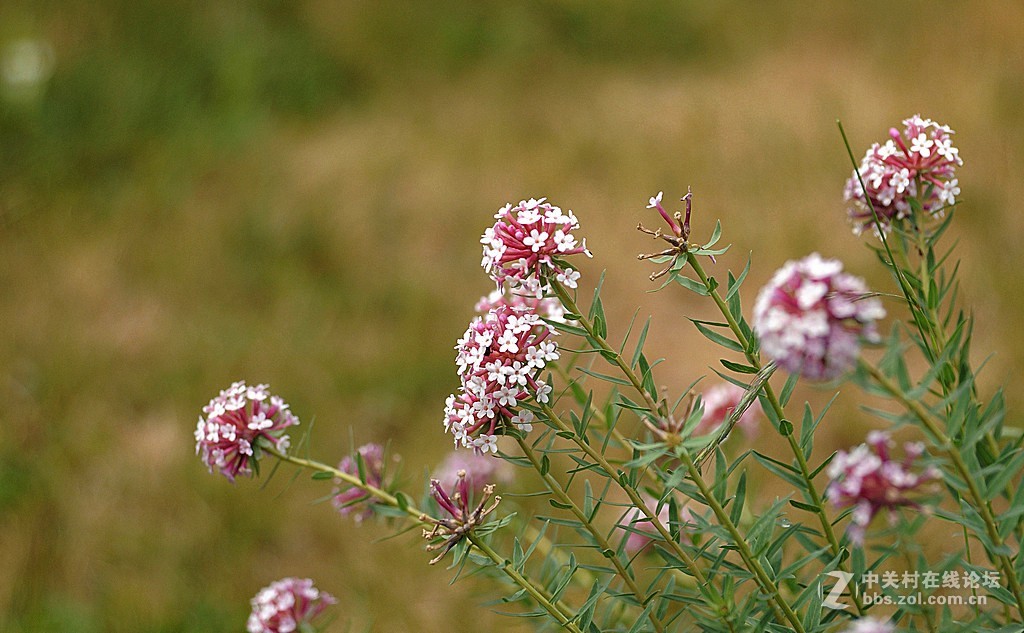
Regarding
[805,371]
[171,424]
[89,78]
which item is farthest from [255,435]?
[89,78]

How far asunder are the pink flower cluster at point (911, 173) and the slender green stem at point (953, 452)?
0.27 m

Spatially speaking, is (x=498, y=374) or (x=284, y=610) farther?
(x=284, y=610)

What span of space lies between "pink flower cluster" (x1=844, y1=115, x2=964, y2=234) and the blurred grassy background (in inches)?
35.1

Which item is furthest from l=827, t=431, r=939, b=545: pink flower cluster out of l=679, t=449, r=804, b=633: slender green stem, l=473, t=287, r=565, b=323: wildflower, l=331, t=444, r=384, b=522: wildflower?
l=331, t=444, r=384, b=522: wildflower

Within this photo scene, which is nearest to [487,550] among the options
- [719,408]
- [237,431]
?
[237,431]

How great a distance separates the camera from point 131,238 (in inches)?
95.4

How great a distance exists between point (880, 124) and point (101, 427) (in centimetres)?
205

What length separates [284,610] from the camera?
0.86m

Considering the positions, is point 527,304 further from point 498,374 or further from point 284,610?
point 284,610

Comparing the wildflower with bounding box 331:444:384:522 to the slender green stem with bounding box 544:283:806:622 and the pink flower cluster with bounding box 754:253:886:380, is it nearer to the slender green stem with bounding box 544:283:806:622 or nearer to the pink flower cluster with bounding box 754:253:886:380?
the slender green stem with bounding box 544:283:806:622

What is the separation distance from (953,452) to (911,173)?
324 millimetres

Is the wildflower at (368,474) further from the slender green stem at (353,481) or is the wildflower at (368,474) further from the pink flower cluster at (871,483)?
the pink flower cluster at (871,483)

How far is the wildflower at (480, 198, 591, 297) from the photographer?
0.66 meters

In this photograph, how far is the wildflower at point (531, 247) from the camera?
0.66 m
